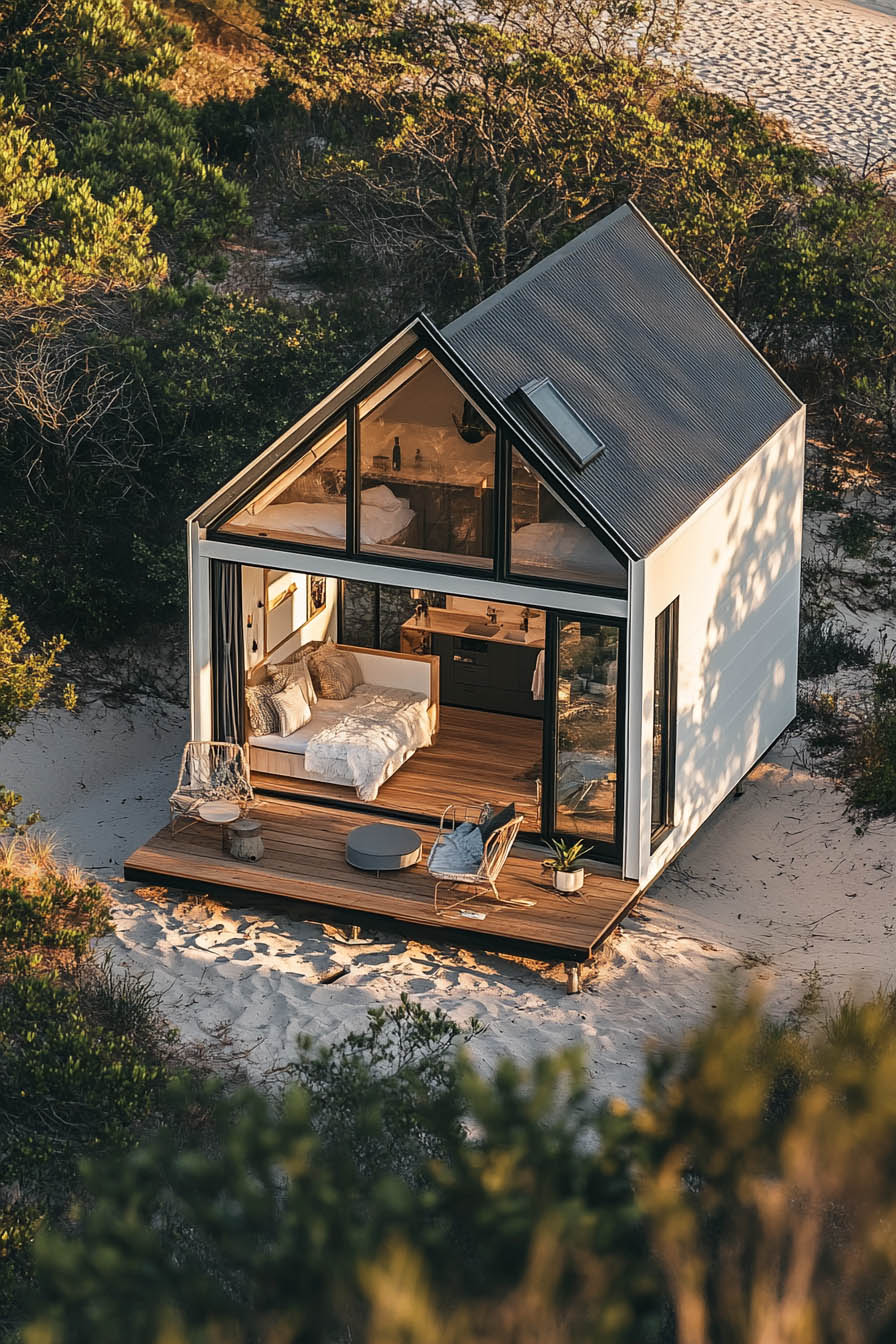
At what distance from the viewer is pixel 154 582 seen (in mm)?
18938

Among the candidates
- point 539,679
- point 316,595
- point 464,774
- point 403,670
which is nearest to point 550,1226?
point 464,774

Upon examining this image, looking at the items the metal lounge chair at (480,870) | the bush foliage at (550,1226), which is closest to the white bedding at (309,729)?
the metal lounge chair at (480,870)

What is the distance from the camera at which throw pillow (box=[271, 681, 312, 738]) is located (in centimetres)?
1554

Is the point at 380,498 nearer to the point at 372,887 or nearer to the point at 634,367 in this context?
the point at 634,367

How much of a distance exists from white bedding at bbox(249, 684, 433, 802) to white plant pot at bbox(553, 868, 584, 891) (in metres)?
2.15

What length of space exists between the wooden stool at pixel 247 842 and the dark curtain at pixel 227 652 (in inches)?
45.5

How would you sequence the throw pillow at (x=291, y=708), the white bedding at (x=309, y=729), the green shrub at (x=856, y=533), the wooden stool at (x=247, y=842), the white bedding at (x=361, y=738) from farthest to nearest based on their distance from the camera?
1. the green shrub at (x=856, y=533)
2. the throw pillow at (x=291, y=708)
3. the white bedding at (x=309, y=729)
4. the white bedding at (x=361, y=738)
5. the wooden stool at (x=247, y=842)

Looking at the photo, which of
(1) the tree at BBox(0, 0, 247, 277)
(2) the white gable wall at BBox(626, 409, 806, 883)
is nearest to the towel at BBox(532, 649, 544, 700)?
(2) the white gable wall at BBox(626, 409, 806, 883)

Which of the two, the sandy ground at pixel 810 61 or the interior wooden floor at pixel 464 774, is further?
the sandy ground at pixel 810 61

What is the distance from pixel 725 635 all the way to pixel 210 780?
4.72 meters

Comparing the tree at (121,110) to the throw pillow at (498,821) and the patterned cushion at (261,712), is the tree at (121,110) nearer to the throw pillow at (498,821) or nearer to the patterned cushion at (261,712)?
the patterned cushion at (261,712)

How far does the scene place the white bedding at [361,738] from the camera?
15.2 meters

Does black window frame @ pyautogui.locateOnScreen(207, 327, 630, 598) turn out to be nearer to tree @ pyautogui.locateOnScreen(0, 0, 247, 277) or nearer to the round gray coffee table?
the round gray coffee table

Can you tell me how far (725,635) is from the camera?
15.4 m
